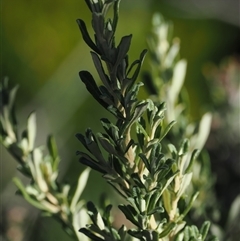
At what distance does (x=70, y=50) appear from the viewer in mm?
1504

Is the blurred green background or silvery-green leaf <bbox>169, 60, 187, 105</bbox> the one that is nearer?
silvery-green leaf <bbox>169, 60, 187, 105</bbox>

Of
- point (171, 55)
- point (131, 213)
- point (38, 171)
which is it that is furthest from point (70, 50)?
point (131, 213)

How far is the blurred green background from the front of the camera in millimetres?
1163

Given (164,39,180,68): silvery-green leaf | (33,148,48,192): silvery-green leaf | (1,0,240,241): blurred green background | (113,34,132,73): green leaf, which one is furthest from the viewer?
(1,0,240,241): blurred green background

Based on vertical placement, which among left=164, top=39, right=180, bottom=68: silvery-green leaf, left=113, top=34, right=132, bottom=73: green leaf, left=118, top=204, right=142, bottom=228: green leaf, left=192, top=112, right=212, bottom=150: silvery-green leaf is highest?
left=164, top=39, right=180, bottom=68: silvery-green leaf

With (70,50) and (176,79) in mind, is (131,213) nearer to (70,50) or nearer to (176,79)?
(176,79)

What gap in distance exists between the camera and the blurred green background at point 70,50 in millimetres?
1163

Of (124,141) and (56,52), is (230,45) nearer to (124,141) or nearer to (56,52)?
(56,52)

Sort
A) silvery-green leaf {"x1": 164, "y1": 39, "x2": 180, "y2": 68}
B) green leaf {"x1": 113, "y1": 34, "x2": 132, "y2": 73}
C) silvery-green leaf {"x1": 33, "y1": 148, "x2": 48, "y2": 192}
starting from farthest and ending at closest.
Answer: silvery-green leaf {"x1": 164, "y1": 39, "x2": 180, "y2": 68}, silvery-green leaf {"x1": 33, "y1": 148, "x2": 48, "y2": 192}, green leaf {"x1": 113, "y1": 34, "x2": 132, "y2": 73}

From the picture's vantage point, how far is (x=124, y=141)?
27cm

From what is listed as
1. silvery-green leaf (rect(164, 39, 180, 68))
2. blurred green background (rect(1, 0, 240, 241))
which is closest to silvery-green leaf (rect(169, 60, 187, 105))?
silvery-green leaf (rect(164, 39, 180, 68))

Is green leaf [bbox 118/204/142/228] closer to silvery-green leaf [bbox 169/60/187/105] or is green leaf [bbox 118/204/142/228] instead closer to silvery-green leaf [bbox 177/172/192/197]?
silvery-green leaf [bbox 177/172/192/197]

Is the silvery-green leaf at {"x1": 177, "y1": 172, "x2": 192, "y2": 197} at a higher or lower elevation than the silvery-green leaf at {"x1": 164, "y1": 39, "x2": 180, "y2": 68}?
lower

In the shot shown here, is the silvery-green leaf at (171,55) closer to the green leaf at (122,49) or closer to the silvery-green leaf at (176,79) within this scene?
the silvery-green leaf at (176,79)
